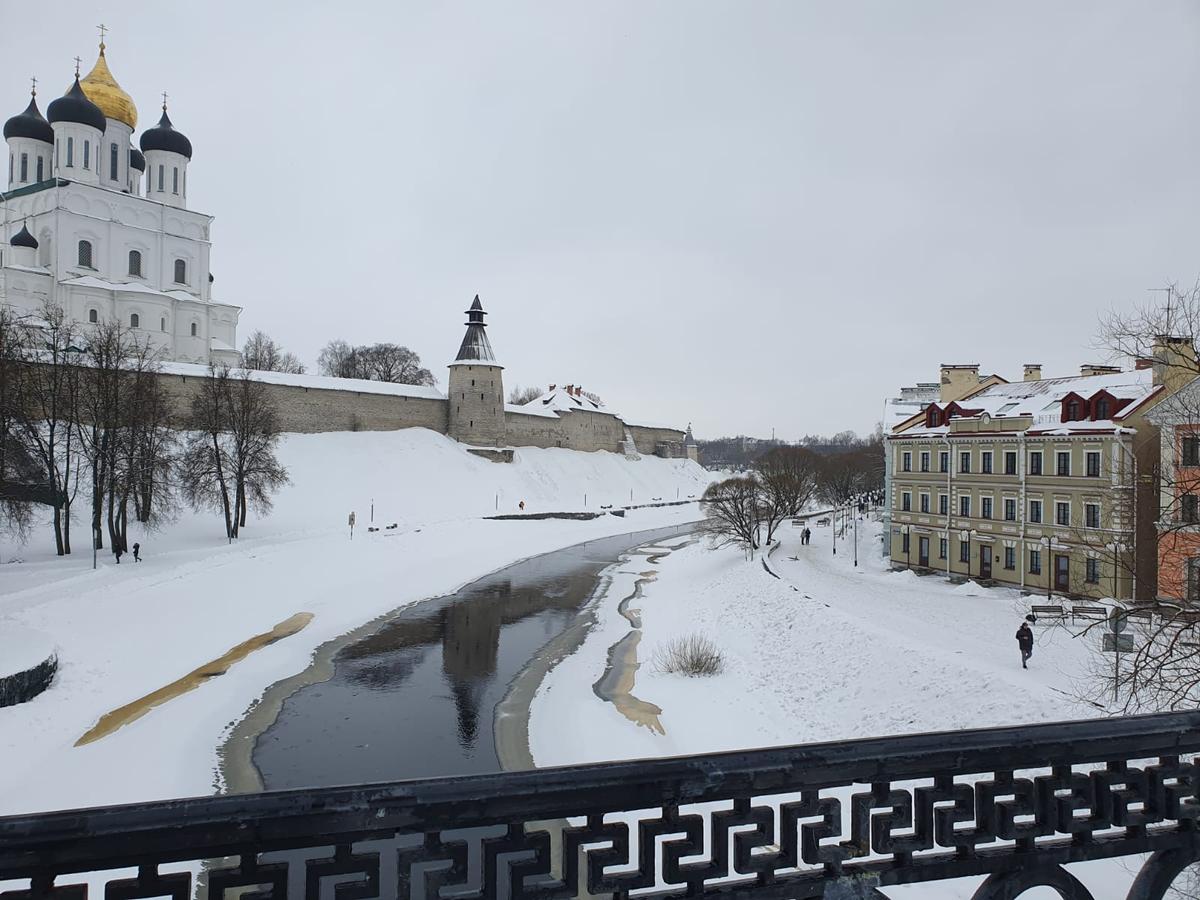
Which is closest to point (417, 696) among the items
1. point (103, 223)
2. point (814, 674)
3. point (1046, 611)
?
point (814, 674)

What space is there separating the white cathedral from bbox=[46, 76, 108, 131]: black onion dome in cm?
5

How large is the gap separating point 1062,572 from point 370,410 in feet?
124

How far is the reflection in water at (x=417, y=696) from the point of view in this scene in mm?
10281

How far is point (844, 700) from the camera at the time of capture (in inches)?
472

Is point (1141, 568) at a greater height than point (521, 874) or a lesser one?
lesser

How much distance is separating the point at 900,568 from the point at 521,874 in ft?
82.3

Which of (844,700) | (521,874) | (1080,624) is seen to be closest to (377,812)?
(521,874)

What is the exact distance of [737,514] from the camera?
2800 cm

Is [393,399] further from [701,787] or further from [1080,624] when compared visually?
[701,787]

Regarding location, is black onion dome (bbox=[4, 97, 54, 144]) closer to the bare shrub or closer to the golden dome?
the golden dome

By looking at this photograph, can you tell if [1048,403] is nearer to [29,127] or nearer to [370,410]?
[370,410]

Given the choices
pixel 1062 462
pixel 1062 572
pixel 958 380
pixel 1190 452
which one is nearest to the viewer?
pixel 1190 452

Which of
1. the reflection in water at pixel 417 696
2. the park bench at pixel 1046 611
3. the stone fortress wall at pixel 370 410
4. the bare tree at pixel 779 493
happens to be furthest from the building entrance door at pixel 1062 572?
the stone fortress wall at pixel 370 410

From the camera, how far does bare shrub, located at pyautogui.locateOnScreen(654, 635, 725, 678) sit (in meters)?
13.9
